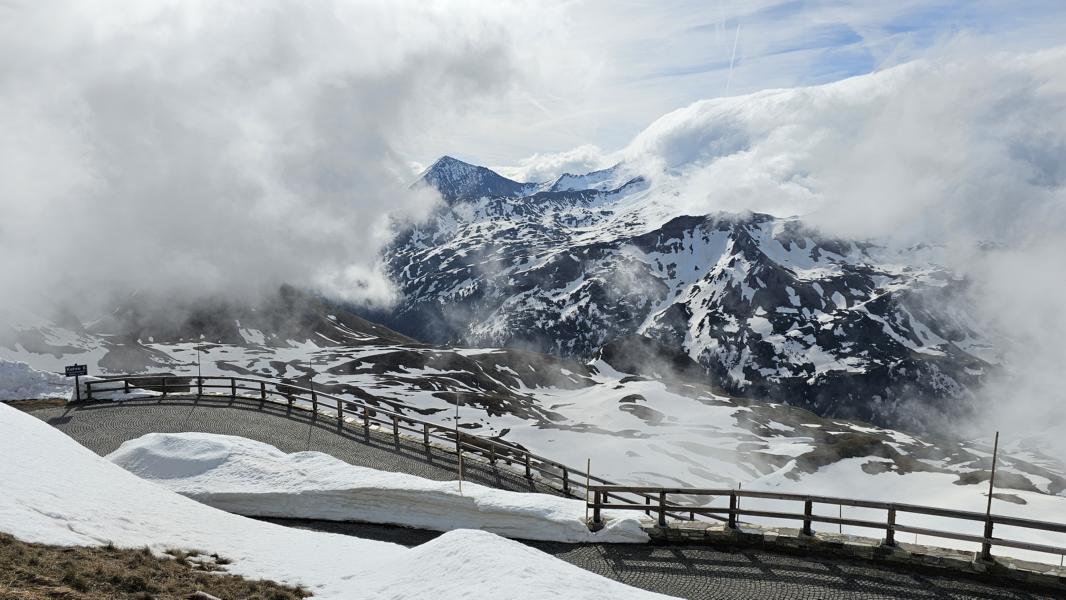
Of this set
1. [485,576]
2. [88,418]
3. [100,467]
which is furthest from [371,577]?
[88,418]

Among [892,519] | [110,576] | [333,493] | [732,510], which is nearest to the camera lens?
[110,576]

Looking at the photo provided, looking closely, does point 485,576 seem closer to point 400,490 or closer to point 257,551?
point 257,551

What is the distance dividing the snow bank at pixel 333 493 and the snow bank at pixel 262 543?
231cm

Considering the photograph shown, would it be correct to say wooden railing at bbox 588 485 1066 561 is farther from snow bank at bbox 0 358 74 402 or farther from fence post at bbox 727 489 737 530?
snow bank at bbox 0 358 74 402

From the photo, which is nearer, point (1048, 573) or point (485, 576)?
point (485, 576)

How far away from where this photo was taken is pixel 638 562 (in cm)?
1648

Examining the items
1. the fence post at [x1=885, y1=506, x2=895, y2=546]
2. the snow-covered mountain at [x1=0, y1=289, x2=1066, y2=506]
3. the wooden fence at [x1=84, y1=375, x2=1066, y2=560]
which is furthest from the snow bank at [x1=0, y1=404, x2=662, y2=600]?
the snow-covered mountain at [x1=0, y1=289, x2=1066, y2=506]

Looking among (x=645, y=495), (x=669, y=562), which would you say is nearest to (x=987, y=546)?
(x=669, y=562)

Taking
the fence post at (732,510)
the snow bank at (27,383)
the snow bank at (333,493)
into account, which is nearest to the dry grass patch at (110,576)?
the snow bank at (333,493)

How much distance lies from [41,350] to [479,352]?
106 metres

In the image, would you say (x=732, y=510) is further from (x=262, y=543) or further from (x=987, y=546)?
(x=262, y=543)

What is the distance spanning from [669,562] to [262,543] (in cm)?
1016

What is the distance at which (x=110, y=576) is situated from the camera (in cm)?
1116

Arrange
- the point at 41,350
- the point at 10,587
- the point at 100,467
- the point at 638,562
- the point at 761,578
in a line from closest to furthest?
the point at 10,587 → the point at 761,578 → the point at 638,562 → the point at 100,467 → the point at 41,350
